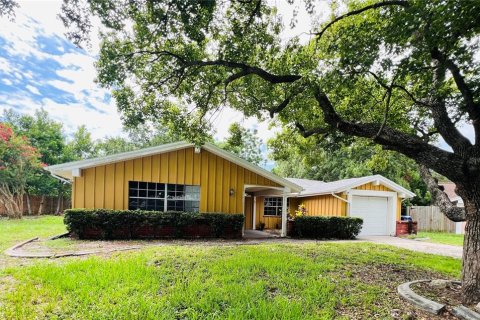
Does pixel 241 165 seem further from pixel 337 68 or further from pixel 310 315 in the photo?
pixel 310 315

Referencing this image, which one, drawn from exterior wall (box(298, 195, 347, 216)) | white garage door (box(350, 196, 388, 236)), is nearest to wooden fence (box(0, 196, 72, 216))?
exterior wall (box(298, 195, 347, 216))

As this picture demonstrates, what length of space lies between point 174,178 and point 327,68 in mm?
7178

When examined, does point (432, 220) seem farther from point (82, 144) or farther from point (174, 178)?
point (82, 144)

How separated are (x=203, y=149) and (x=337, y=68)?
7.27 meters

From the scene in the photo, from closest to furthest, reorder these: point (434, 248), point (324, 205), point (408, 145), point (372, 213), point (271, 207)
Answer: point (408, 145)
point (434, 248)
point (372, 213)
point (324, 205)
point (271, 207)

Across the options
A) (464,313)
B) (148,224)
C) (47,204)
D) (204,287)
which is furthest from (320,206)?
(47,204)

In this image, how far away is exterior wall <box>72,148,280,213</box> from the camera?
10.0 meters

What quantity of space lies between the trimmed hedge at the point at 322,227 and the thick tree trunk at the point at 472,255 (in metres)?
8.35

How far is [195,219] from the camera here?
10391 mm

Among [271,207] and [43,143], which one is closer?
[271,207]

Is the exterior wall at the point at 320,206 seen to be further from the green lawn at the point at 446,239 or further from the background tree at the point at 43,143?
the background tree at the point at 43,143

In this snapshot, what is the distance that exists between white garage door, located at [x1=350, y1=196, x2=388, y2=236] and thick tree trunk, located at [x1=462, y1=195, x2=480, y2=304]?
35.1 feet

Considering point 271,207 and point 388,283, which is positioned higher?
point 388,283

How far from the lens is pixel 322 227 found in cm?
1266
